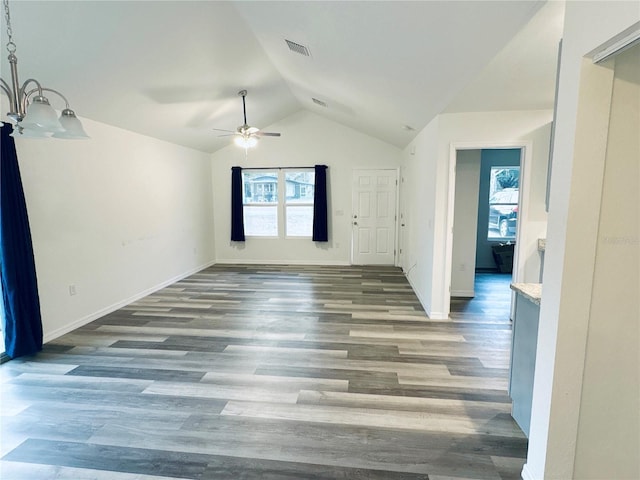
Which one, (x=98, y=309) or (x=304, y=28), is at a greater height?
(x=304, y=28)

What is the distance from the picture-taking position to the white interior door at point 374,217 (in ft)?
20.9

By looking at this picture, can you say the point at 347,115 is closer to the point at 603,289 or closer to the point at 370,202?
the point at 370,202

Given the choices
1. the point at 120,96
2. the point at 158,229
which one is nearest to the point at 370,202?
the point at 158,229

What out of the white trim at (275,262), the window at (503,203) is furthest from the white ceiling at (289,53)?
the window at (503,203)

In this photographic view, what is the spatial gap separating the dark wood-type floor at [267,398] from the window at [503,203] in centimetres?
325

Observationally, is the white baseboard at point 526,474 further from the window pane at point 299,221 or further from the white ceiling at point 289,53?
the window pane at point 299,221

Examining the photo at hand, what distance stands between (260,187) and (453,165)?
431 cm

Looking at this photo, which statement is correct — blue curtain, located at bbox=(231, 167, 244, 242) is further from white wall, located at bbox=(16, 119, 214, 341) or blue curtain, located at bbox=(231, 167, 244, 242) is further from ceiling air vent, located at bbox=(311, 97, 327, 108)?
ceiling air vent, located at bbox=(311, 97, 327, 108)

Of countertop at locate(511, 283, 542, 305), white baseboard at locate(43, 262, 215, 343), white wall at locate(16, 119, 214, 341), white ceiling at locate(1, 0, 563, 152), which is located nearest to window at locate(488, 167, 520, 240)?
white ceiling at locate(1, 0, 563, 152)

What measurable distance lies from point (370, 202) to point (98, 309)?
15.9 ft

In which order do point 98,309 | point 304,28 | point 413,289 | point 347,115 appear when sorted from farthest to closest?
point 347,115, point 413,289, point 98,309, point 304,28

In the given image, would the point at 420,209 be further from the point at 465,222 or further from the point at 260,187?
the point at 260,187

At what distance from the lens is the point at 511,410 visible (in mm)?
2068

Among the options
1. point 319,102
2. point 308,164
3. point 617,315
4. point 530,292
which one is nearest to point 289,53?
point 319,102
